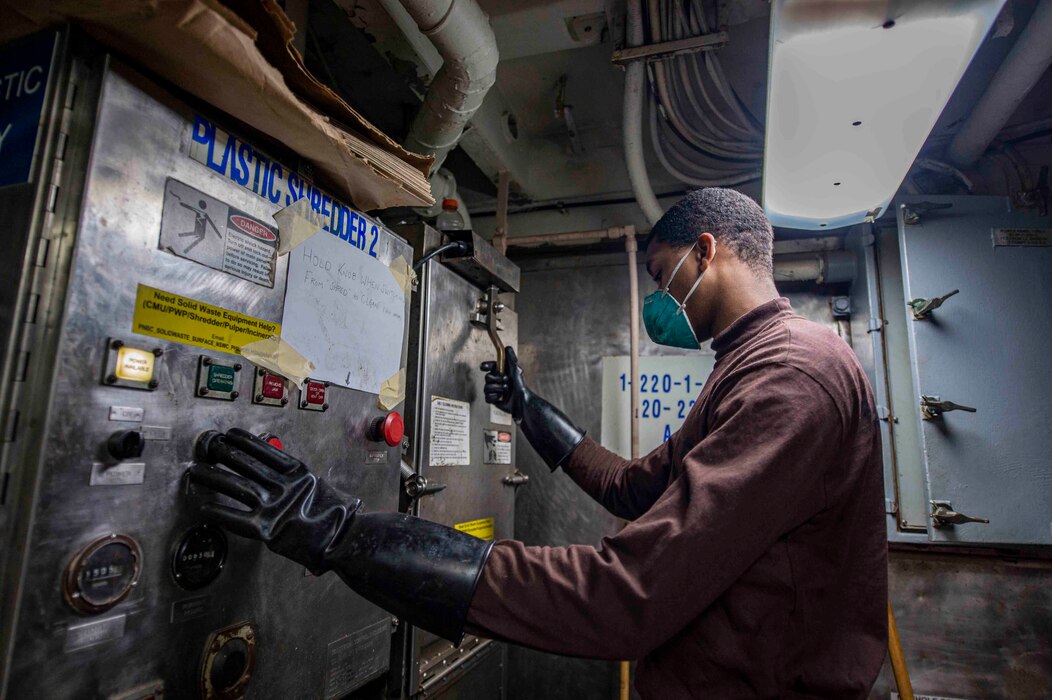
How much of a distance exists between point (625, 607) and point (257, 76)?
2.78ft

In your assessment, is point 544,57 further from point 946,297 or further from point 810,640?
point 810,640

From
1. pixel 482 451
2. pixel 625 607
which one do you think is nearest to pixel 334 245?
pixel 625 607

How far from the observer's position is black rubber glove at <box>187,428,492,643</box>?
2.39 ft

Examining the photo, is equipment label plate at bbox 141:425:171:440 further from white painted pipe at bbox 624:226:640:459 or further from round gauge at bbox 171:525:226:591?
white painted pipe at bbox 624:226:640:459

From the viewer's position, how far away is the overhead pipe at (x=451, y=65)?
1.27 meters

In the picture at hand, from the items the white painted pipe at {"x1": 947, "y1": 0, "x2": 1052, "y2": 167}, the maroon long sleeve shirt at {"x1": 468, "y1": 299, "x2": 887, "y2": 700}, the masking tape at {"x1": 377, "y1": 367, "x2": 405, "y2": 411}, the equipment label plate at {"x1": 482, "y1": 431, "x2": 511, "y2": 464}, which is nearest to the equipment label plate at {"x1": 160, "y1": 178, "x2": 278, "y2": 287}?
the masking tape at {"x1": 377, "y1": 367, "x2": 405, "y2": 411}

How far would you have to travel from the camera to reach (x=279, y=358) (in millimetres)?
877

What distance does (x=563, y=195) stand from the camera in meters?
2.51

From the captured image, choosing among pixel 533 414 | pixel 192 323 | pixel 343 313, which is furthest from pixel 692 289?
pixel 192 323

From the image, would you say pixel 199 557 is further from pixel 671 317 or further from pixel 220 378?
pixel 671 317

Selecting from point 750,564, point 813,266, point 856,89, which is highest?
point 856,89

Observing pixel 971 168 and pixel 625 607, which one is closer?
pixel 625 607

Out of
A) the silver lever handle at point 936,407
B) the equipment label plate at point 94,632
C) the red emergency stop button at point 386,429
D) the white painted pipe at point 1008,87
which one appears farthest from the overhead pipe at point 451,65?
the silver lever handle at point 936,407

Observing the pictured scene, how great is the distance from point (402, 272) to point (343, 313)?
0.24m
